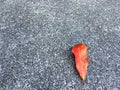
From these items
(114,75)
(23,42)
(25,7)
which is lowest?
(114,75)

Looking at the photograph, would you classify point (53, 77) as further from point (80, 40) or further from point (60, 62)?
point (80, 40)

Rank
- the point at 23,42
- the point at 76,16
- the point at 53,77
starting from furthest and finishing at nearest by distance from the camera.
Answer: the point at 76,16 < the point at 23,42 < the point at 53,77

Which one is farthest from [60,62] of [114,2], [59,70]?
[114,2]

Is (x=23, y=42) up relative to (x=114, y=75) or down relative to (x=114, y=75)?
up
